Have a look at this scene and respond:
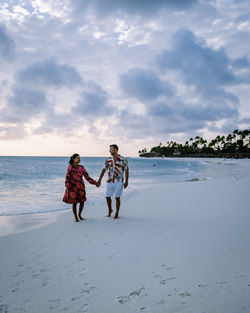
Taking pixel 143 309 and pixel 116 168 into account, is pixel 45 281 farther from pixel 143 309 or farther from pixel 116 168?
pixel 116 168

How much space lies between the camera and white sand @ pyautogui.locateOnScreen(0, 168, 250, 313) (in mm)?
2357

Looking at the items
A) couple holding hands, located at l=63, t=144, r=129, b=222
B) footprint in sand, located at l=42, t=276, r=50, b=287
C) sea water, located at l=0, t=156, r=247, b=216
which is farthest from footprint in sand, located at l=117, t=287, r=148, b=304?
sea water, located at l=0, t=156, r=247, b=216

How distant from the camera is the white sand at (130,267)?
2357 millimetres

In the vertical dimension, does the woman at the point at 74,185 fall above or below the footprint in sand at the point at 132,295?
above

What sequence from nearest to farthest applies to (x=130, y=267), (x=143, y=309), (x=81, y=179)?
(x=143, y=309) < (x=130, y=267) < (x=81, y=179)

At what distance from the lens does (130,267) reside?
3189mm

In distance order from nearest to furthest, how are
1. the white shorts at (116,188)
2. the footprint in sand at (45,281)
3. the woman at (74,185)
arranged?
the footprint in sand at (45,281), the woman at (74,185), the white shorts at (116,188)

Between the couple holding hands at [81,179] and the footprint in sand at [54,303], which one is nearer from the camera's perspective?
the footprint in sand at [54,303]

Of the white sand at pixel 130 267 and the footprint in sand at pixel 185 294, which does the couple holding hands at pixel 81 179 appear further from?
the footprint in sand at pixel 185 294

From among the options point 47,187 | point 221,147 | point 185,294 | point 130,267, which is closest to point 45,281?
point 130,267

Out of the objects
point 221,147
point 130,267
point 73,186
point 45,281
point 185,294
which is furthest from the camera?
point 221,147

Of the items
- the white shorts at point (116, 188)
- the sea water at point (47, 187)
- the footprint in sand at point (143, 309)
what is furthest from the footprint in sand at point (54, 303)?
the sea water at point (47, 187)

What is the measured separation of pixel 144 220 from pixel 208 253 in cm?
258

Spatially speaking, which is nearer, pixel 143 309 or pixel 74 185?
pixel 143 309
